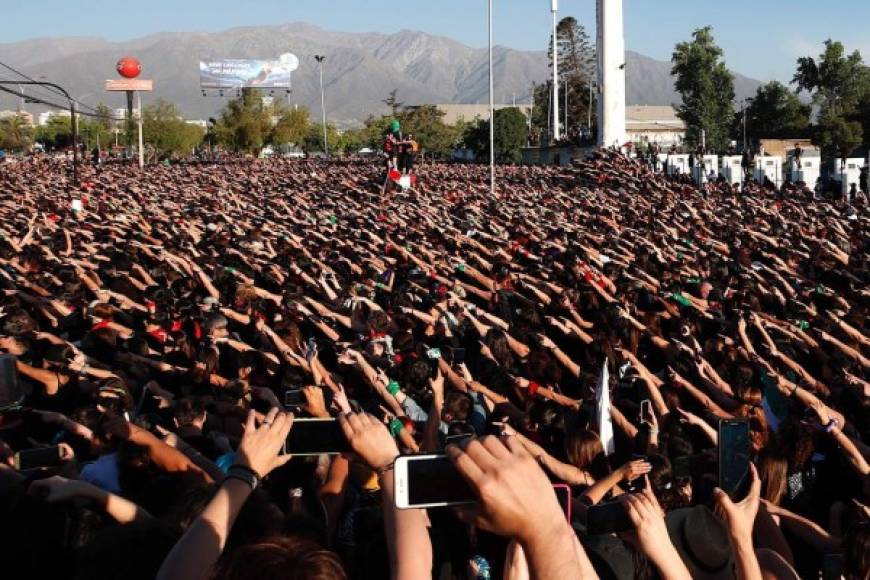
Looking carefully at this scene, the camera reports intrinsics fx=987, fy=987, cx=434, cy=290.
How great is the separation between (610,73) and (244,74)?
61.7 m

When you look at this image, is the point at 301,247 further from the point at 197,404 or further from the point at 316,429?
the point at 316,429

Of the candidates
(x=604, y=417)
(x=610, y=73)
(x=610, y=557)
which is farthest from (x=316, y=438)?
(x=610, y=73)

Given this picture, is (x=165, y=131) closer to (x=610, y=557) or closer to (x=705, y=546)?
(x=610, y=557)

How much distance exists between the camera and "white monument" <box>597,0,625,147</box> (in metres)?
46.7

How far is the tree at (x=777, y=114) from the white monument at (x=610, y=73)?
25.2 m

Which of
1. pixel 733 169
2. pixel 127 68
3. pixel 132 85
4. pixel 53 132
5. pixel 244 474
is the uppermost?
pixel 127 68

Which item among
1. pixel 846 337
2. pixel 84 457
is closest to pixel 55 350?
pixel 84 457

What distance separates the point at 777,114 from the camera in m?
72.1

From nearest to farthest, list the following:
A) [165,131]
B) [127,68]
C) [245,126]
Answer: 1. [127,68]
2. [245,126]
3. [165,131]

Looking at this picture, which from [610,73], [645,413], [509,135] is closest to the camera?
[645,413]

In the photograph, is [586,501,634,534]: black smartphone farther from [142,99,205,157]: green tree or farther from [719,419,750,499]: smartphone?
[142,99,205,157]: green tree

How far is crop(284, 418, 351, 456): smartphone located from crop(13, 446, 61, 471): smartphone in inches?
61.0

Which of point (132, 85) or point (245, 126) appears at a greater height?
point (132, 85)

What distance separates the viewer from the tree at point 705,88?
235 feet
